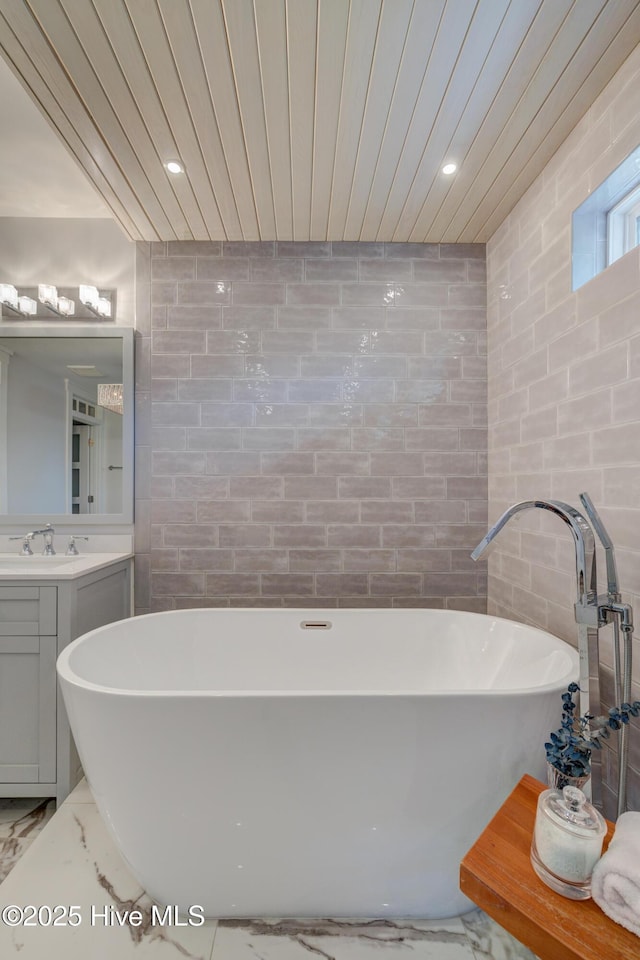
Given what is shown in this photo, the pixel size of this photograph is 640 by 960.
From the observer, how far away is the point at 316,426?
2.41m

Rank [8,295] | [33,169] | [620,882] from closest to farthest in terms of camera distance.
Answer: [620,882] → [33,169] → [8,295]

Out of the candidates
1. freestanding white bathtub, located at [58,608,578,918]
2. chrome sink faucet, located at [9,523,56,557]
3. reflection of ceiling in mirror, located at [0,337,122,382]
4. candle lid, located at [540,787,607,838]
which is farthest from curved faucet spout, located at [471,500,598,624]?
chrome sink faucet, located at [9,523,56,557]

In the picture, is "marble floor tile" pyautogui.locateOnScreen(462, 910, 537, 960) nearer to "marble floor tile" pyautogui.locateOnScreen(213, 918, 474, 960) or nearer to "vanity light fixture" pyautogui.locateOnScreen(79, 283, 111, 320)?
"marble floor tile" pyautogui.locateOnScreen(213, 918, 474, 960)

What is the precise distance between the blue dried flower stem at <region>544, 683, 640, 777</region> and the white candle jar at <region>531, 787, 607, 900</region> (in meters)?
0.05

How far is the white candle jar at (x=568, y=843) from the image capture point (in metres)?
0.82

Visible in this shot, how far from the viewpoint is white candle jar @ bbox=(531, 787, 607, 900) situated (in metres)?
0.82

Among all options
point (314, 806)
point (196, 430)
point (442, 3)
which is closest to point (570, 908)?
point (314, 806)

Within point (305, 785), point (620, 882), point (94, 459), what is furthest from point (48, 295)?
point (620, 882)

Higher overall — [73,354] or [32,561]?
[73,354]

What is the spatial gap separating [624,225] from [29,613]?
8.65ft

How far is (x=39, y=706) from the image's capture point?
71.3 inches

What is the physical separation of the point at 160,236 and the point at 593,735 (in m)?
2.71

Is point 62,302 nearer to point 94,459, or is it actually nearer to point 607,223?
point 94,459

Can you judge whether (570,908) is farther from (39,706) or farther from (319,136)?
(319,136)
